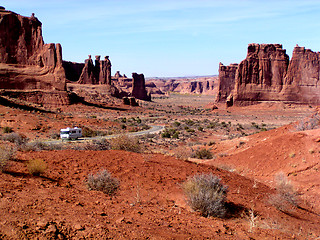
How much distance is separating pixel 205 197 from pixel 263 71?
2438 inches

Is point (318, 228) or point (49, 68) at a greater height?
point (49, 68)

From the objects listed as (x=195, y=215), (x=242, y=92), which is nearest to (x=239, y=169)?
(x=195, y=215)

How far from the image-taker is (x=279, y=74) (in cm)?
6406

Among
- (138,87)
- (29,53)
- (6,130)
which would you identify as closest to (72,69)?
(138,87)

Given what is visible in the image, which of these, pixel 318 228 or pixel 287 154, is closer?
pixel 318 228

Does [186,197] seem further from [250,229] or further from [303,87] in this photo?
[303,87]

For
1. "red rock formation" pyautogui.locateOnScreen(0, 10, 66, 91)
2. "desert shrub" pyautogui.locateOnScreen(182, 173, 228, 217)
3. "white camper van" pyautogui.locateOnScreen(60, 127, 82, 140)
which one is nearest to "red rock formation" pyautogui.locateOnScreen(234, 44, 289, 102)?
"red rock formation" pyautogui.locateOnScreen(0, 10, 66, 91)

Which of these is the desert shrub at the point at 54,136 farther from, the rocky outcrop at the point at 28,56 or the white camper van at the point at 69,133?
the rocky outcrop at the point at 28,56

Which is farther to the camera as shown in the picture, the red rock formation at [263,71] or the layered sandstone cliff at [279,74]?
the red rock formation at [263,71]

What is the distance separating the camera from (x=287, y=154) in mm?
15094

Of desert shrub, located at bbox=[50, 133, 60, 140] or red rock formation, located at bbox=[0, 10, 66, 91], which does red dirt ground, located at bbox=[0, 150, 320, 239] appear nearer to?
desert shrub, located at bbox=[50, 133, 60, 140]

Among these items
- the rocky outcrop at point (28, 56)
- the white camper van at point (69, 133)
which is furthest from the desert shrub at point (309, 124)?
the rocky outcrop at point (28, 56)

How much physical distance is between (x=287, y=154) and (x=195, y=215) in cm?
994

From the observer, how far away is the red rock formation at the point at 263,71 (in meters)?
64.0
